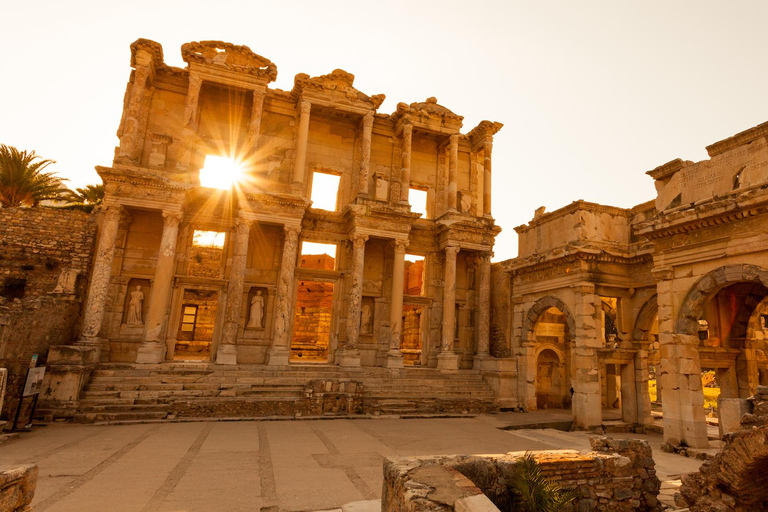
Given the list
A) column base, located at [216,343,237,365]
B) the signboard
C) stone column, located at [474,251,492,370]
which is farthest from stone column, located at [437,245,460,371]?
the signboard

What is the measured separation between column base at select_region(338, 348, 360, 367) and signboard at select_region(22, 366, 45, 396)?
9.35 m

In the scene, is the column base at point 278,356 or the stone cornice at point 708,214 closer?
the stone cornice at point 708,214

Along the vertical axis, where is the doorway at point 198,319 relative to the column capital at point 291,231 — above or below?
below

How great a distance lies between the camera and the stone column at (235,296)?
16000 millimetres

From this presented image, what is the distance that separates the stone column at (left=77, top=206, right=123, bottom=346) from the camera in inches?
582

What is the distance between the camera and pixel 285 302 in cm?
1708

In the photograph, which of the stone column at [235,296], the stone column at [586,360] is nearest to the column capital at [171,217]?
the stone column at [235,296]

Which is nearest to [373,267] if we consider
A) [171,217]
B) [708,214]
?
[171,217]

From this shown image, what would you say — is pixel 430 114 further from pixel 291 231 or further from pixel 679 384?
pixel 679 384

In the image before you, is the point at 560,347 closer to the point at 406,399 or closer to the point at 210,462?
the point at 406,399

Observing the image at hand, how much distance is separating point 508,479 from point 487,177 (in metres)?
18.1

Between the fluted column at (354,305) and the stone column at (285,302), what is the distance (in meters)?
2.30

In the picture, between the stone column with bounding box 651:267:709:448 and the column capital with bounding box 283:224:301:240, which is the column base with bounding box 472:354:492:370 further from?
the column capital with bounding box 283:224:301:240

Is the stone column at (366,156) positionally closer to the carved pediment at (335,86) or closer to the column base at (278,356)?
the carved pediment at (335,86)
